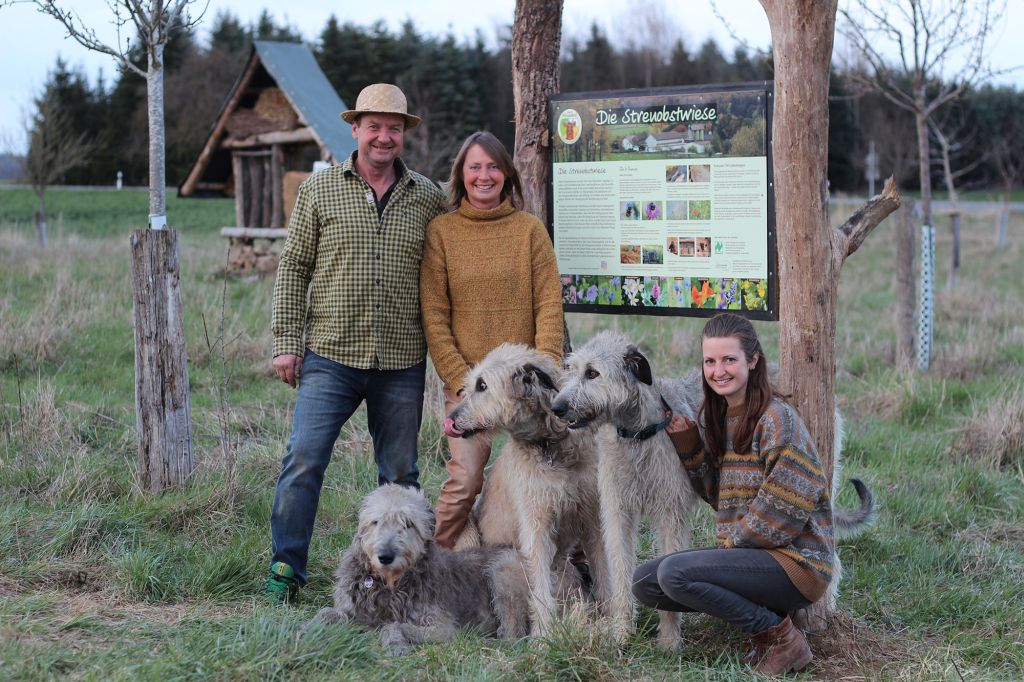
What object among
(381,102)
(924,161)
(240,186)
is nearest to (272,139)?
(240,186)

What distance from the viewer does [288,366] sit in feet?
16.8

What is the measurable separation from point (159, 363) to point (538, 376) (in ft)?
8.93

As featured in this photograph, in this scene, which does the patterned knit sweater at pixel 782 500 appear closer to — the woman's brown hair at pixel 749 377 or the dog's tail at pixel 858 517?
the woman's brown hair at pixel 749 377

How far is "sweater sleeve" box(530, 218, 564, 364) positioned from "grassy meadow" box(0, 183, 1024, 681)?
1.61 meters

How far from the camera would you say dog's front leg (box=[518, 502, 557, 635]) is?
4.73 m

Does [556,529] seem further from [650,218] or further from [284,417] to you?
[284,417]

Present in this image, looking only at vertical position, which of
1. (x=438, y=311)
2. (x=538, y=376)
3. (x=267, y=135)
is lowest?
(x=538, y=376)

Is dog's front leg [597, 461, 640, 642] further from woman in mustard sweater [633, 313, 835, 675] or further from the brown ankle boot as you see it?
the brown ankle boot

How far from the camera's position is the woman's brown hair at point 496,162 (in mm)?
5086

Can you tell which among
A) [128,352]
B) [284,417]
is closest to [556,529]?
[284,417]

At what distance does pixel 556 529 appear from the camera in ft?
16.3

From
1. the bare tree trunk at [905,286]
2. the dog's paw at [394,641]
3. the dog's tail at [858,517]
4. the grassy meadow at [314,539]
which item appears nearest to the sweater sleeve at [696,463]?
the grassy meadow at [314,539]

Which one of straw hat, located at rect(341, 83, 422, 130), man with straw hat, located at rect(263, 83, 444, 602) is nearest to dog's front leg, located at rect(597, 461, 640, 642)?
man with straw hat, located at rect(263, 83, 444, 602)

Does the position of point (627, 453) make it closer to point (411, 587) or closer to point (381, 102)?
point (411, 587)
